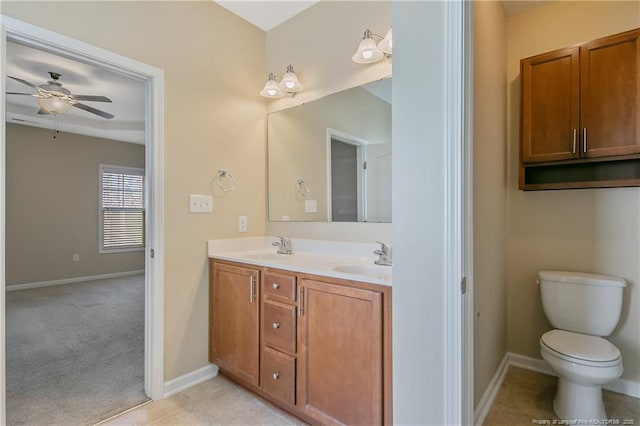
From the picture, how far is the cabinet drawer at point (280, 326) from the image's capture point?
5.62 feet

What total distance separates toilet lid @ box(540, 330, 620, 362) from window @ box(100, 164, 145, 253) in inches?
255

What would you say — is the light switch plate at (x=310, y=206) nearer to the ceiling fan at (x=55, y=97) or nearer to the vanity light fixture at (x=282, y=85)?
the vanity light fixture at (x=282, y=85)

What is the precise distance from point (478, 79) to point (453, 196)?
35.5 inches

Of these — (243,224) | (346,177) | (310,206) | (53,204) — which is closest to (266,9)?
(346,177)

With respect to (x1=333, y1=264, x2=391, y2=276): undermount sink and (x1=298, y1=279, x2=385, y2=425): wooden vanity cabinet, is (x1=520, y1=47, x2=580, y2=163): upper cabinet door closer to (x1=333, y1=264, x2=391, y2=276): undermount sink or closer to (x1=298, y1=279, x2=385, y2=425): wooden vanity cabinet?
(x1=333, y1=264, x2=391, y2=276): undermount sink

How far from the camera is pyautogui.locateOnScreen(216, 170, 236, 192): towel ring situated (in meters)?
2.30

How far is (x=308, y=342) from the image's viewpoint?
1.63 meters

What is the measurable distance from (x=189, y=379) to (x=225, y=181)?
1.39 metres

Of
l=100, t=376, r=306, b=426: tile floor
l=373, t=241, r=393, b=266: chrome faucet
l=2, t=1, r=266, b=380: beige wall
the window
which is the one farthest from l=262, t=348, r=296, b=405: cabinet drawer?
the window

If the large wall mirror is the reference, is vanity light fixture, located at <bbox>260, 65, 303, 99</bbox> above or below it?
above

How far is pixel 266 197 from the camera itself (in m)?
2.66

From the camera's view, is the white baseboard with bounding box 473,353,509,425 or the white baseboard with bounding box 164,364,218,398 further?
the white baseboard with bounding box 164,364,218,398

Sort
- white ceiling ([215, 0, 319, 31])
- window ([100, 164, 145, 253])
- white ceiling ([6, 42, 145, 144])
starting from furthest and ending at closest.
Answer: window ([100, 164, 145, 253]) → white ceiling ([6, 42, 145, 144]) → white ceiling ([215, 0, 319, 31])

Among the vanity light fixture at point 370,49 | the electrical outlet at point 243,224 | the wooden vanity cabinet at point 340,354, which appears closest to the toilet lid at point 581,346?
the wooden vanity cabinet at point 340,354
